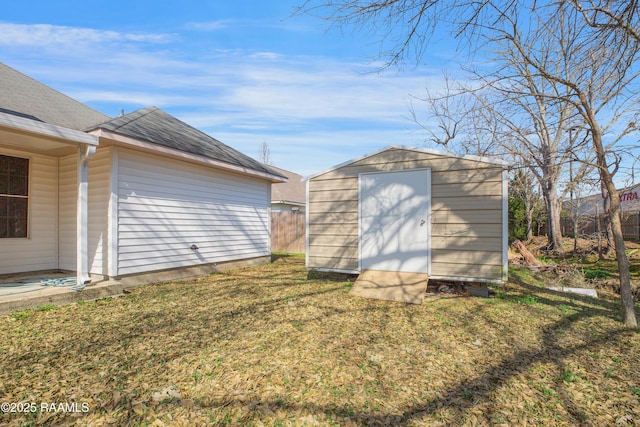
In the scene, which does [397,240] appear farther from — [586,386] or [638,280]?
[638,280]

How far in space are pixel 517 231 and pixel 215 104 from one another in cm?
1627

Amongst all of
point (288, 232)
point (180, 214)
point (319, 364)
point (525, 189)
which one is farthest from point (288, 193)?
point (319, 364)

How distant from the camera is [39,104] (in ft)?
19.9

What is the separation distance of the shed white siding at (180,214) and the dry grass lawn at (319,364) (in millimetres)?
1399

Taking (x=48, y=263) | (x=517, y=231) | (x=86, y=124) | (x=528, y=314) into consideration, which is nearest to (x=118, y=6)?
(x=86, y=124)

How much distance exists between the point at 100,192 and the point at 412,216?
5728mm

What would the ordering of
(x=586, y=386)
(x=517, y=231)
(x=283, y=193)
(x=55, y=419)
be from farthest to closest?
(x=283, y=193) < (x=517, y=231) < (x=586, y=386) < (x=55, y=419)

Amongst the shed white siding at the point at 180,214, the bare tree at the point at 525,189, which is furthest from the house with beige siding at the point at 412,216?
the bare tree at the point at 525,189

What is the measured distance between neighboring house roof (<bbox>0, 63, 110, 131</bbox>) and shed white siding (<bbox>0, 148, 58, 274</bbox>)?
2.98 feet

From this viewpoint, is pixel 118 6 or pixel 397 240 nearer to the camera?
pixel 397 240

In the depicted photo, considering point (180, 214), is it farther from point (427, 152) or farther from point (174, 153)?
point (427, 152)

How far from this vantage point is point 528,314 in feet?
15.5

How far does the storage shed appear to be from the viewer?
5473 millimetres

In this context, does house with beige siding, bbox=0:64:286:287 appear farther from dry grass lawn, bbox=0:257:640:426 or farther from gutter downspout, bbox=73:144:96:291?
dry grass lawn, bbox=0:257:640:426
